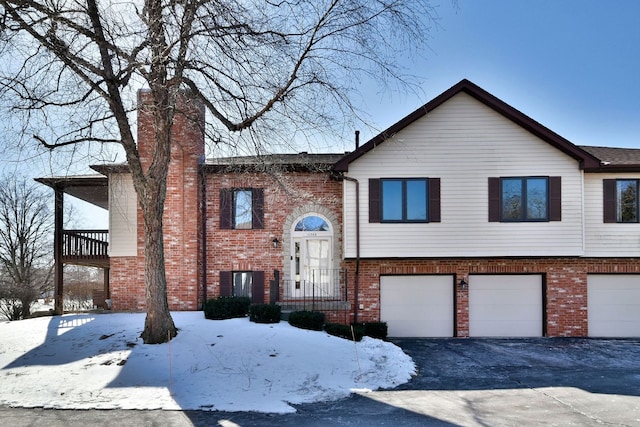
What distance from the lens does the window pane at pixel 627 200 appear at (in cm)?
1465

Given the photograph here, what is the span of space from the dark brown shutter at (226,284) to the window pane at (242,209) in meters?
1.53

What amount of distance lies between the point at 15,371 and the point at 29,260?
956 inches

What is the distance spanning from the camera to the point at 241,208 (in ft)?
51.1

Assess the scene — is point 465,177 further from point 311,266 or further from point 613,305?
point 613,305

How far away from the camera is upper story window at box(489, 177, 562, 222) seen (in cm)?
1412

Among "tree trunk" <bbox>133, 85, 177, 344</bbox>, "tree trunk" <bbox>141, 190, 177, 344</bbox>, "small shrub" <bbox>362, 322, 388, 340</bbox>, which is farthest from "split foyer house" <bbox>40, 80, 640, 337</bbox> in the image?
"tree trunk" <bbox>141, 190, 177, 344</bbox>

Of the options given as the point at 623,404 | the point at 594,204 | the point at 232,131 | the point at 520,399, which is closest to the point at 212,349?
the point at 232,131

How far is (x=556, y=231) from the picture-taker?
14.1 meters

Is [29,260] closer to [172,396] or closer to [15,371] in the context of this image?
[15,371]

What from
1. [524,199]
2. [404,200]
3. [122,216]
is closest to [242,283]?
[122,216]

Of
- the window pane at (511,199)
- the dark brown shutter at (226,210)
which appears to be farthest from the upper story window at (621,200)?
the dark brown shutter at (226,210)

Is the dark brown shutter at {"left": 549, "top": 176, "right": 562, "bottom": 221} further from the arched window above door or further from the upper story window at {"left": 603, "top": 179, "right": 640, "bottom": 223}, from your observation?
the arched window above door

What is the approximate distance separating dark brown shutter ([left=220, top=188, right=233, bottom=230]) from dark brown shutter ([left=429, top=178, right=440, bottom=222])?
613 cm

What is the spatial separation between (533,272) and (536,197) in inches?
92.3
